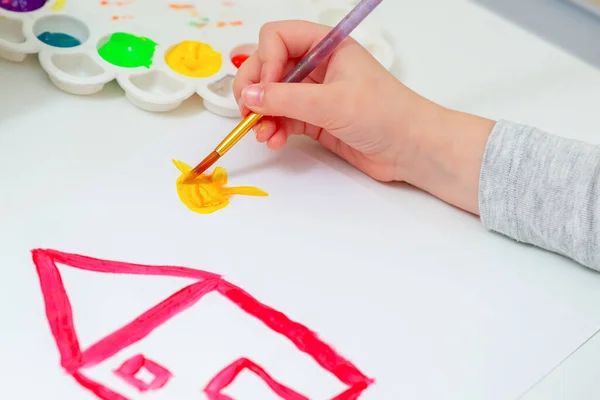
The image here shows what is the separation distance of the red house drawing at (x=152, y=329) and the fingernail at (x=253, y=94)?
0.14m

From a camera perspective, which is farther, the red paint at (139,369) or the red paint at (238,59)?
the red paint at (238,59)

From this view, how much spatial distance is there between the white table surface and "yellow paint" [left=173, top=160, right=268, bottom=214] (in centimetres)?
6

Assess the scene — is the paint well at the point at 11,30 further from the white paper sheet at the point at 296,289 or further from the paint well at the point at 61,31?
the white paper sheet at the point at 296,289

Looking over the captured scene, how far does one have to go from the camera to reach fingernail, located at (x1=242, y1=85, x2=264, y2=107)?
0.53m

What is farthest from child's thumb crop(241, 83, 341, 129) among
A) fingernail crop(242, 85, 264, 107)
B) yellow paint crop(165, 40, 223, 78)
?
yellow paint crop(165, 40, 223, 78)

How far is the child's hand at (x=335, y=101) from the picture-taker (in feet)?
1.74

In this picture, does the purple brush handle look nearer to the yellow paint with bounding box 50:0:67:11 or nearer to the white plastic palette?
the white plastic palette

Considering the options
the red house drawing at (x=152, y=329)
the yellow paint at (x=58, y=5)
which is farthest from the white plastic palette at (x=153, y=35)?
the red house drawing at (x=152, y=329)

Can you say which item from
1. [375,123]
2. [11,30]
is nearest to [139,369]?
[375,123]

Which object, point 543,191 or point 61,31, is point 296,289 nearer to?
point 543,191

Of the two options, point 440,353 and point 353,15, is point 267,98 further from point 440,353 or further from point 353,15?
point 440,353

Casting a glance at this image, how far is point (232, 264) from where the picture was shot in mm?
494

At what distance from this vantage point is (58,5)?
0.65 meters

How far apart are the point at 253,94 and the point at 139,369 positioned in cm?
22
